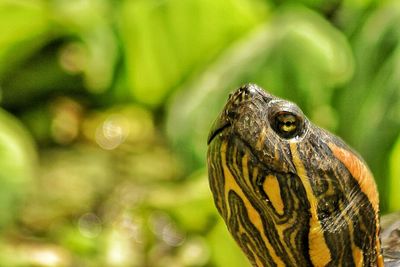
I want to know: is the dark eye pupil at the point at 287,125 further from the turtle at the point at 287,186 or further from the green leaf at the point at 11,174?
the green leaf at the point at 11,174

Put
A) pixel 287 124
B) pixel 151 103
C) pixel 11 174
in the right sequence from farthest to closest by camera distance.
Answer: pixel 151 103
pixel 11 174
pixel 287 124

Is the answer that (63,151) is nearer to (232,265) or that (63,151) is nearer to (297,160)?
(232,265)

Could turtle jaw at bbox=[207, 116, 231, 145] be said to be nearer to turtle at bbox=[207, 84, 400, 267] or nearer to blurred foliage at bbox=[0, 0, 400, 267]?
turtle at bbox=[207, 84, 400, 267]

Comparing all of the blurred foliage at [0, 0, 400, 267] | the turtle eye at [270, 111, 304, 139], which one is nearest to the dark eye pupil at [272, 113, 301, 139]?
the turtle eye at [270, 111, 304, 139]

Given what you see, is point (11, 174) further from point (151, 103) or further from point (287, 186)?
point (287, 186)

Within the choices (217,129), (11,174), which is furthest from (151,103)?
(217,129)

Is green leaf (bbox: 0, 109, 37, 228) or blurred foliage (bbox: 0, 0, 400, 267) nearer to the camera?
blurred foliage (bbox: 0, 0, 400, 267)

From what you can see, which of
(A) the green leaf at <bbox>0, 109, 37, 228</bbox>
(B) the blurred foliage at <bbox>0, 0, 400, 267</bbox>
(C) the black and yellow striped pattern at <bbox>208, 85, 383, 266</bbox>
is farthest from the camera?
(A) the green leaf at <bbox>0, 109, 37, 228</bbox>

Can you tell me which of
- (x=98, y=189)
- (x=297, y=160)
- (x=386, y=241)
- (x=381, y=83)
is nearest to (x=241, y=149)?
(x=297, y=160)
